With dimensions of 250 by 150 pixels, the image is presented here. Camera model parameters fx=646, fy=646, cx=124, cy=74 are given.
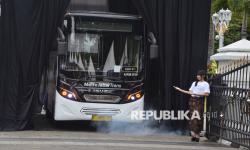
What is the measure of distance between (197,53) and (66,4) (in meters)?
3.90

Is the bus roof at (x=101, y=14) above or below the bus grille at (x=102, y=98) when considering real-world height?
above

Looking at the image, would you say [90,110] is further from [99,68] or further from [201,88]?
[201,88]

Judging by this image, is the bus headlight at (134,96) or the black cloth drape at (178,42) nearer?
the bus headlight at (134,96)

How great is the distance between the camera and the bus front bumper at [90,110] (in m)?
17.1

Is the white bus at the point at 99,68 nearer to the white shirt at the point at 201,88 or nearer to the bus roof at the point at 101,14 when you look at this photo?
the bus roof at the point at 101,14

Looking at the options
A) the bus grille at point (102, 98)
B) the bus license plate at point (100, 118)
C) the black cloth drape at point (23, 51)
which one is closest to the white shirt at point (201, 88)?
the bus grille at point (102, 98)

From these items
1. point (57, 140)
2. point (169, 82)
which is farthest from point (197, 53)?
point (57, 140)

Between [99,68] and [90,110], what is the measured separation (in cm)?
119

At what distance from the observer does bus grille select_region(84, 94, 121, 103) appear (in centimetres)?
1730

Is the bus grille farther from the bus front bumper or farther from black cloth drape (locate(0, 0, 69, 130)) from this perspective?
black cloth drape (locate(0, 0, 69, 130))

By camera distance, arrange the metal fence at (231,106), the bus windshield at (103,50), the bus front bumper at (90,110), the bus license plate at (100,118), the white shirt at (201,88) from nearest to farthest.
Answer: the metal fence at (231,106) → the white shirt at (201,88) → the bus front bumper at (90,110) → the bus license plate at (100,118) → the bus windshield at (103,50)

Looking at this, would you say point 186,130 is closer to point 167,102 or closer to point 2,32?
point 167,102

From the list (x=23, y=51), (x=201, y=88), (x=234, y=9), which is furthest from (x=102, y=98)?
(x=234, y=9)

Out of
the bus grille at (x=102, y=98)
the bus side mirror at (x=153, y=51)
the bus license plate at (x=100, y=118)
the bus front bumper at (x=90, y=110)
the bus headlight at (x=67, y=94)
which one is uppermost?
the bus side mirror at (x=153, y=51)
